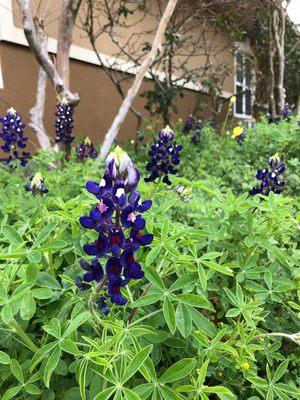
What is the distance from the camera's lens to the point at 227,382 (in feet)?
5.33

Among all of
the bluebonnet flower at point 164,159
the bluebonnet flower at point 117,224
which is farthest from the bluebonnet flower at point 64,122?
the bluebonnet flower at point 117,224

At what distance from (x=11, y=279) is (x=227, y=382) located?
94 centimetres

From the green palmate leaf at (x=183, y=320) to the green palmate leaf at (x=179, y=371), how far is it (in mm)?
100

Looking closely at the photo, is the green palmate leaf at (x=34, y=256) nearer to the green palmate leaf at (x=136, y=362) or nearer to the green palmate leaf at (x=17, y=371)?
the green palmate leaf at (x=17, y=371)

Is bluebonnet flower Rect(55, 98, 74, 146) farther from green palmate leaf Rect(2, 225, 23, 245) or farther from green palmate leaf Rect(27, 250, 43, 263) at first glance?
green palmate leaf Rect(27, 250, 43, 263)

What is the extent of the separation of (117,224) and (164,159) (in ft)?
4.78

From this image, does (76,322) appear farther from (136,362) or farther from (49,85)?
(49,85)

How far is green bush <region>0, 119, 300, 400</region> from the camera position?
130 cm

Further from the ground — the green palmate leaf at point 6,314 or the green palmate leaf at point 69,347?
the green palmate leaf at point 6,314

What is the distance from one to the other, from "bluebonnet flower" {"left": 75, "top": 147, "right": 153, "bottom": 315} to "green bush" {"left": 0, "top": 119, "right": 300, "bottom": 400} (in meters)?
0.16

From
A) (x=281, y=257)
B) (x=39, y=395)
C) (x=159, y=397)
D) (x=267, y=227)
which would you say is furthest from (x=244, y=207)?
(x=39, y=395)

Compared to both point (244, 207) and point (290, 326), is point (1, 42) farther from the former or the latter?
point (290, 326)

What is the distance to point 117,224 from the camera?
4.13ft

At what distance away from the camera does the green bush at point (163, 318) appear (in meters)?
1.30
